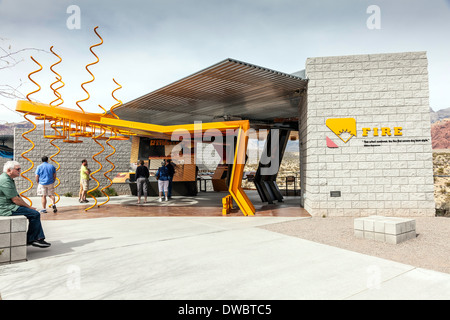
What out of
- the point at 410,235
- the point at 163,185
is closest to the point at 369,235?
the point at 410,235

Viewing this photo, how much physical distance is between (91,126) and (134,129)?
1.41 m

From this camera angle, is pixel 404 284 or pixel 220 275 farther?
pixel 220 275

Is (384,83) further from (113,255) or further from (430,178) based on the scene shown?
(113,255)

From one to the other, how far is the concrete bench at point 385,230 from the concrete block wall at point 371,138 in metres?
2.93

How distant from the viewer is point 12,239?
4602 mm

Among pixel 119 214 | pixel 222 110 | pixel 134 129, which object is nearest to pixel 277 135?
pixel 222 110

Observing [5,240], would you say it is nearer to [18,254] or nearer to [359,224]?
[18,254]

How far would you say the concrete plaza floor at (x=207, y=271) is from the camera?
11.1 feet

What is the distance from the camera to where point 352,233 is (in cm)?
666

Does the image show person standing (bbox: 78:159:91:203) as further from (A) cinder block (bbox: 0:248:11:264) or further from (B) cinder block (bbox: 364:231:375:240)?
(B) cinder block (bbox: 364:231:375:240)

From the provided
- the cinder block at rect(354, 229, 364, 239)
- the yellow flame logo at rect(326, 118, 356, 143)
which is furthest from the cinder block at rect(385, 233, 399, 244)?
the yellow flame logo at rect(326, 118, 356, 143)

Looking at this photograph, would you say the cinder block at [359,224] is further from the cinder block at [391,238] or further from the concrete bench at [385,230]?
the cinder block at [391,238]

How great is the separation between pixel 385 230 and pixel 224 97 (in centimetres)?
703
